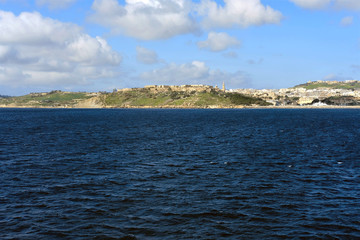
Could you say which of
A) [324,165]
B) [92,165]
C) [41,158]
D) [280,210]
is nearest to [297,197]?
[280,210]

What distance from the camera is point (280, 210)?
2245 cm

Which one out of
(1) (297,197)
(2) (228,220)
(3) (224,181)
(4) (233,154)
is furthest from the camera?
(4) (233,154)

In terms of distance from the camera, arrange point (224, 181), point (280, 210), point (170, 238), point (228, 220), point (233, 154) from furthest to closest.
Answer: point (233, 154), point (224, 181), point (280, 210), point (228, 220), point (170, 238)

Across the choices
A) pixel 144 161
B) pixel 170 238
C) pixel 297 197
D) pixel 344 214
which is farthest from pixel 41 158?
pixel 344 214

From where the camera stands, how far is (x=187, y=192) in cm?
2681

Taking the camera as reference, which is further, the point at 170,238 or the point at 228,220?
the point at 228,220

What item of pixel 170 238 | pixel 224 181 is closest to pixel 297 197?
pixel 224 181

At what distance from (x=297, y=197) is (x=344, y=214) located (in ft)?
13.5

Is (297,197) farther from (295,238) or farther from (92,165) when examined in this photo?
(92,165)

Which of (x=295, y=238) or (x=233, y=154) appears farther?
(x=233, y=154)

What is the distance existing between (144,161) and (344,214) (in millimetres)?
25169

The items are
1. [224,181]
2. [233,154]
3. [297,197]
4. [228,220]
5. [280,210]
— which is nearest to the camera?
[228,220]

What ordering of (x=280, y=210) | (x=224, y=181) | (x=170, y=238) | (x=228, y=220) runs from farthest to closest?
(x=224, y=181), (x=280, y=210), (x=228, y=220), (x=170, y=238)

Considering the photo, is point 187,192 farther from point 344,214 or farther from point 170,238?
point 344,214
